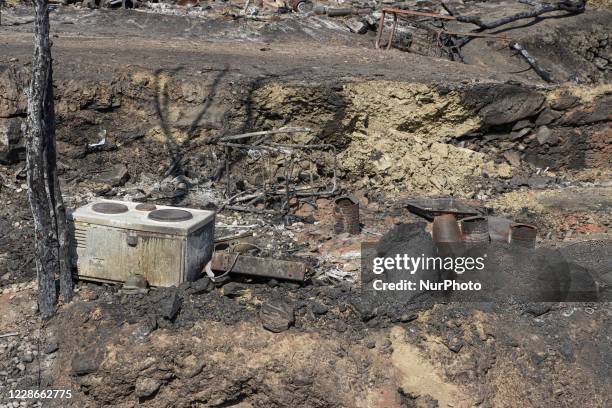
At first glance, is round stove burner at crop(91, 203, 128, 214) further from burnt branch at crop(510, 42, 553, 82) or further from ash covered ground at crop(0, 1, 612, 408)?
burnt branch at crop(510, 42, 553, 82)

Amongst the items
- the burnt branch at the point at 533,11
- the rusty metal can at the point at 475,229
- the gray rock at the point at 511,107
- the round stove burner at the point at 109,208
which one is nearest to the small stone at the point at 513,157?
the gray rock at the point at 511,107

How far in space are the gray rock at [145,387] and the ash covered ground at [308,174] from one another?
0.04ft

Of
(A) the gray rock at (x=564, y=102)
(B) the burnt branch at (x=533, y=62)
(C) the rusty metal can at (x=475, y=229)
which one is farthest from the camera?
(B) the burnt branch at (x=533, y=62)

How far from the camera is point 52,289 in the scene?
20.9 ft

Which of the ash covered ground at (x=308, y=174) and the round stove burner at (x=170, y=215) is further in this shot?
the round stove burner at (x=170, y=215)

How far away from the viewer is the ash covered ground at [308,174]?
19.7ft

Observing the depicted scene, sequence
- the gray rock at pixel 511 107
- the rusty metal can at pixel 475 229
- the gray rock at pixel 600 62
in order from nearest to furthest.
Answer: the rusty metal can at pixel 475 229 → the gray rock at pixel 511 107 → the gray rock at pixel 600 62

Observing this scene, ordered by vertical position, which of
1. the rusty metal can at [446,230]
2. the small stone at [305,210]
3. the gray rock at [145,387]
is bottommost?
the gray rock at [145,387]

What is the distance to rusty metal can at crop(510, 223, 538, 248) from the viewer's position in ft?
24.7

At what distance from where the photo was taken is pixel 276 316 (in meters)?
6.20

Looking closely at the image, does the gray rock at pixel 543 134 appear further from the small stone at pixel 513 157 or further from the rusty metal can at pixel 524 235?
the rusty metal can at pixel 524 235

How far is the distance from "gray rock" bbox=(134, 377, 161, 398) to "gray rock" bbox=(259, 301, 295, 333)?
115cm

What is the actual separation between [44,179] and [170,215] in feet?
4.16

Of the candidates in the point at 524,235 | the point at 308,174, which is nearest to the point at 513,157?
the point at 524,235
